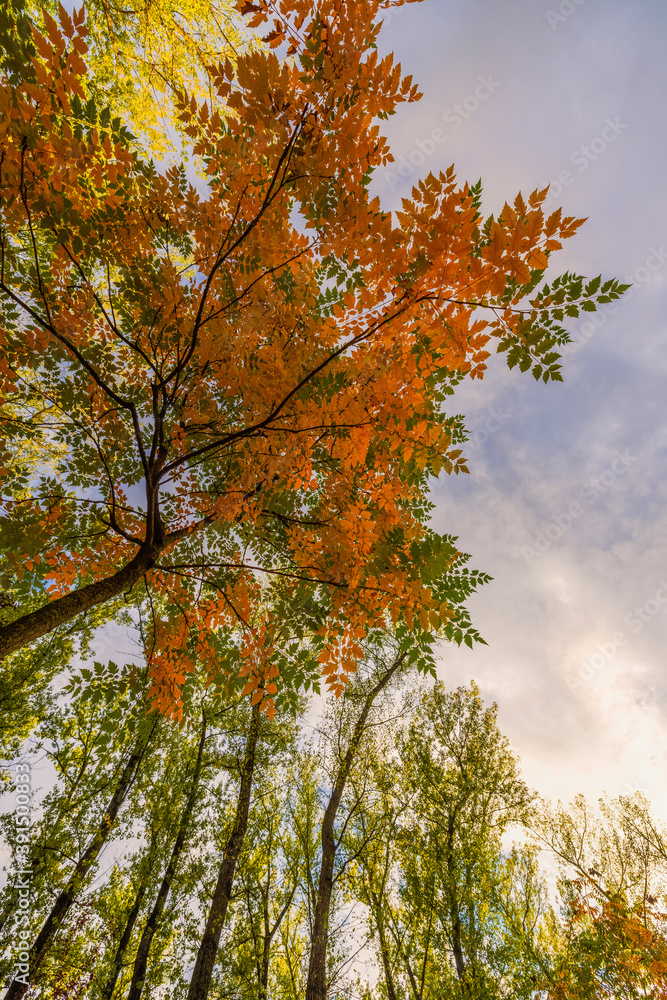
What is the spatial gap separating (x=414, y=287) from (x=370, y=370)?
113 centimetres

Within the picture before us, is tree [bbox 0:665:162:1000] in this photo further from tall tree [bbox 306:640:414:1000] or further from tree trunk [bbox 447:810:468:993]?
tree trunk [bbox 447:810:468:993]

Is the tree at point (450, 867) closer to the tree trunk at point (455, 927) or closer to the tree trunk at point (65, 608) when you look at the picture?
the tree trunk at point (455, 927)

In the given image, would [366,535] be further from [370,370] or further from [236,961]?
[236,961]

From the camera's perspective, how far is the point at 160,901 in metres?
10.7

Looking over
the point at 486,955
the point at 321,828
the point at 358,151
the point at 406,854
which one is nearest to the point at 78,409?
the point at 358,151

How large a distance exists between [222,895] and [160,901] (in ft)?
13.7

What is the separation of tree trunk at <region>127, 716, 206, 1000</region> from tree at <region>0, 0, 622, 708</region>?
890 centimetres

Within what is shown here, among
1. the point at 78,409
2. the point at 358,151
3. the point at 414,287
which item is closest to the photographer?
the point at 414,287

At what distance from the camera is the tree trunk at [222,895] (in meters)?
7.63

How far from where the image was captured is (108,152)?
3.23 metres

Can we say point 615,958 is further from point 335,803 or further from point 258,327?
point 258,327

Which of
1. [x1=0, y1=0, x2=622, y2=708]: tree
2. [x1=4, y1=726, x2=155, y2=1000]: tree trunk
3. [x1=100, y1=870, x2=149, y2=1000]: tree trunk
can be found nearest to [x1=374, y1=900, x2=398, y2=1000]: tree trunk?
[x1=100, y1=870, x2=149, y2=1000]: tree trunk

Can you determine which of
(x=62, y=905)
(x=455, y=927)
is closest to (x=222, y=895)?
(x=62, y=905)

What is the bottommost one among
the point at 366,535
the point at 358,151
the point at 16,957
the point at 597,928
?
the point at 16,957
